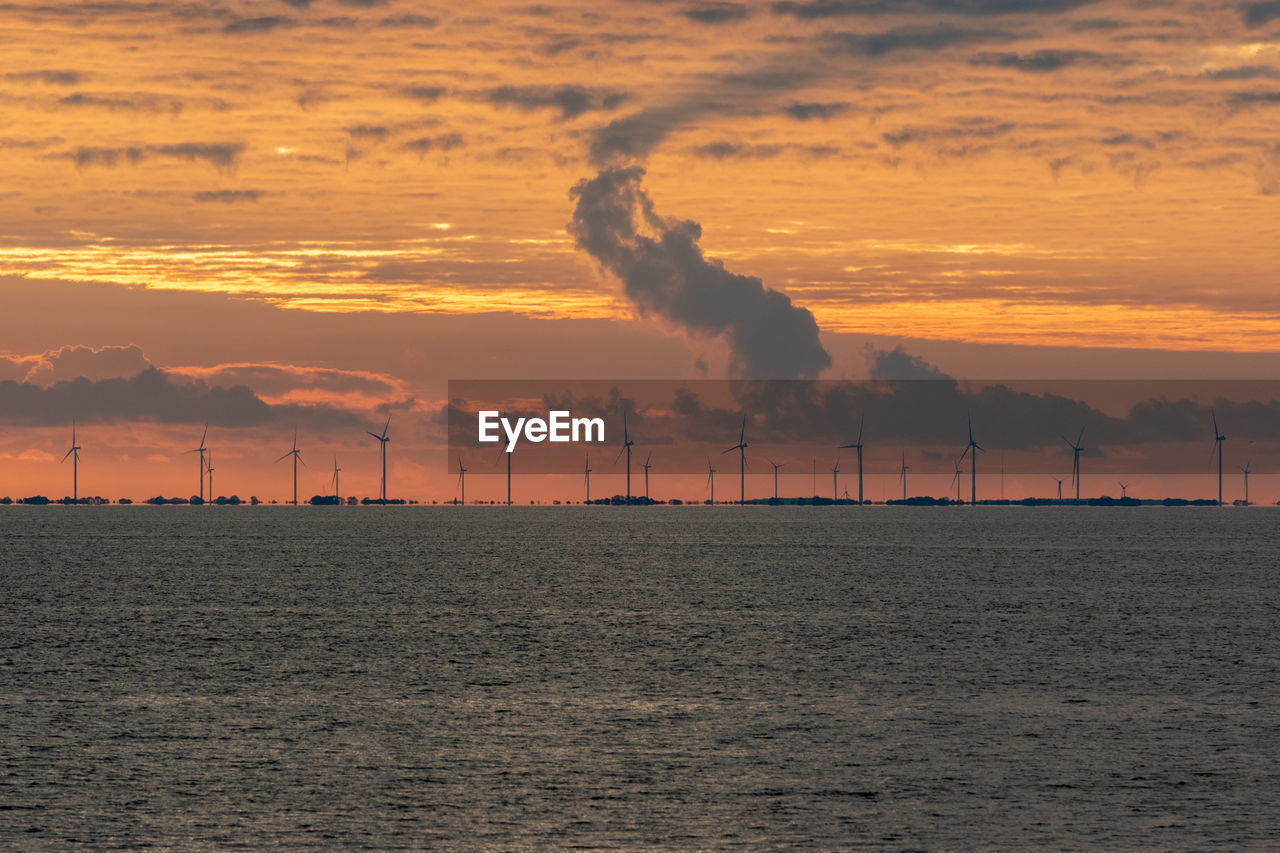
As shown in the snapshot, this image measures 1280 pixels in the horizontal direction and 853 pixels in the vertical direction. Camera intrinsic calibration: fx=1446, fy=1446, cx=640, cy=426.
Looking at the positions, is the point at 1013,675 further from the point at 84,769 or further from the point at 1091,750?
the point at 84,769

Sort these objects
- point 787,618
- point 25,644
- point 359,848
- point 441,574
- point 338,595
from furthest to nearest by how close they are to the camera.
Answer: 1. point 441,574
2. point 338,595
3. point 787,618
4. point 25,644
5. point 359,848

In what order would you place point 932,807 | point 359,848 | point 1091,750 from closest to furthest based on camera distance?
point 359,848 → point 932,807 → point 1091,750

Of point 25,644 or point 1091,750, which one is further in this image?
point 25,644

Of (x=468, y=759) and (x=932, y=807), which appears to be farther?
(x=468, y=759)

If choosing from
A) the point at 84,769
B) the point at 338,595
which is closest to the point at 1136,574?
the point at 338,595

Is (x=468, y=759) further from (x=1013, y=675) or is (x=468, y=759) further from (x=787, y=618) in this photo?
(x=787, y=618)

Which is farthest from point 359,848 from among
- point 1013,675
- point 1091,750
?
point 1013,675


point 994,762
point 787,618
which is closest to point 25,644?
point 787,618

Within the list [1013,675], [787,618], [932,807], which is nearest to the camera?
[932,807]

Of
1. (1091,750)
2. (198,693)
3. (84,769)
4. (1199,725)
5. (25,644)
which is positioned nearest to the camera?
(84,769)
